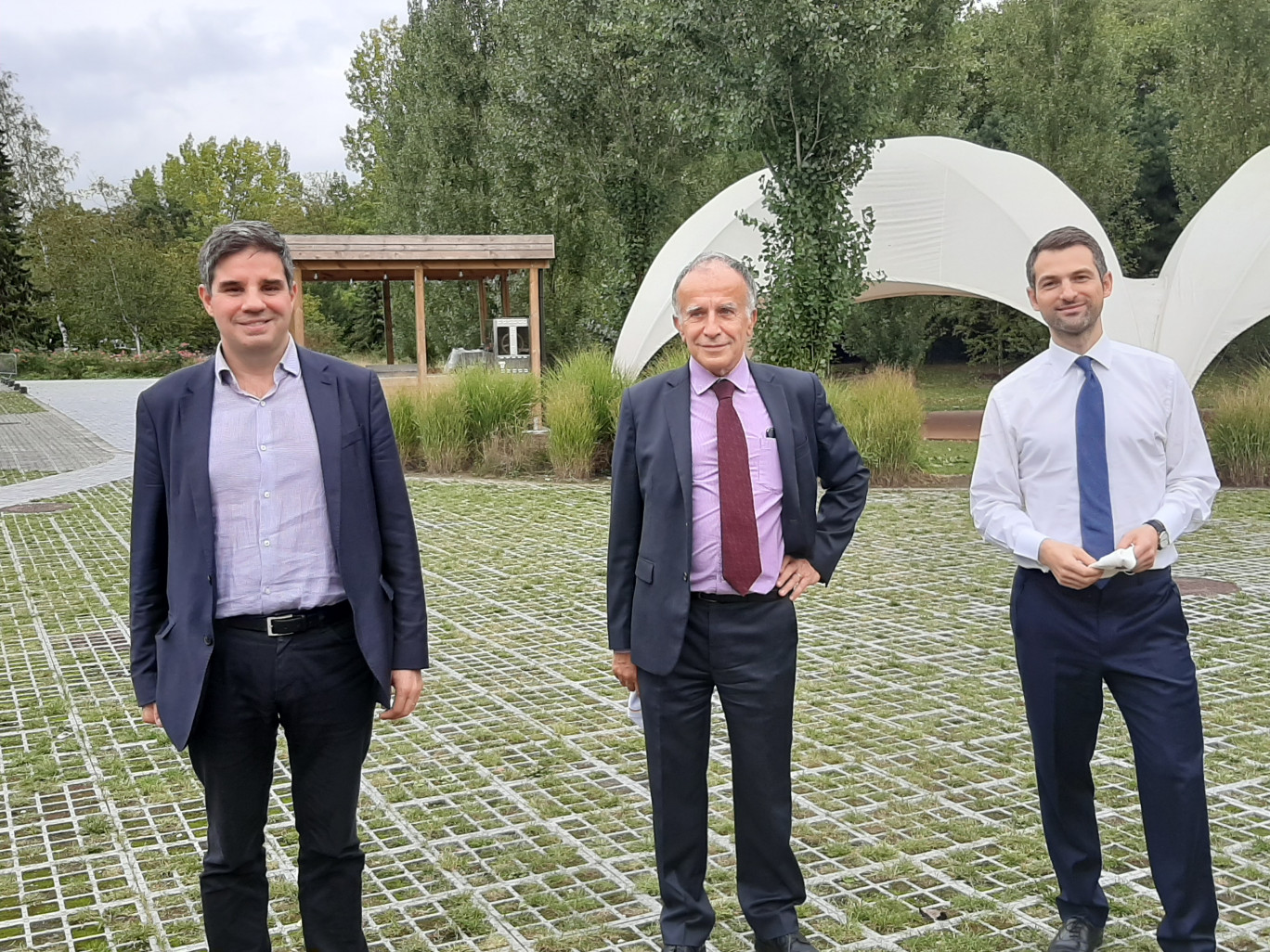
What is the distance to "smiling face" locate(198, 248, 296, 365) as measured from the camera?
2898mm

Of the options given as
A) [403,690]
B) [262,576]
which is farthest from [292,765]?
[262,576]

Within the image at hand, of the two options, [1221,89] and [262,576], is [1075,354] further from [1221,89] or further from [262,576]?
[1221,89]

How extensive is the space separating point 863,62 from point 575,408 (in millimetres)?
5837

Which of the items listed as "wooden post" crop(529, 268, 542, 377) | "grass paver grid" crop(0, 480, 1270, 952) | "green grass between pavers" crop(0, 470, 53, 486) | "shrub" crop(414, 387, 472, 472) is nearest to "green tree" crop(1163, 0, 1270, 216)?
"wooden post" crop(529, 268, 542, 377)

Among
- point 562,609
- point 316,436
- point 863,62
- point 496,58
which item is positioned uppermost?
point 496,58

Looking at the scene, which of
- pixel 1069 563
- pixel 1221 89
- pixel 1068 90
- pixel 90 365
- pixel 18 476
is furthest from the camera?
pixel 90 365

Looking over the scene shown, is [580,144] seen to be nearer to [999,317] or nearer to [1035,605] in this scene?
[999,317]

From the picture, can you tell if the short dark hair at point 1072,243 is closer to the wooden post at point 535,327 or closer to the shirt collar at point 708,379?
the shirt collar at point 708,379

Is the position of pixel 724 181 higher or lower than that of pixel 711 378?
higher

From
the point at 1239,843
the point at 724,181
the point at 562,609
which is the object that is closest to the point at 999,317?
the point at 724,181

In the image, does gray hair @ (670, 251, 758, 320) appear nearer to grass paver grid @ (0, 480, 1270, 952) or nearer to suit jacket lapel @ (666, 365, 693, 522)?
suit jacket lapel @ (666, 365, 693, 522)

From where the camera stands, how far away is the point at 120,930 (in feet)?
12.5

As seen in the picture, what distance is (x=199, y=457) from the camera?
2.96 m

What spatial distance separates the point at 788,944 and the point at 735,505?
1.25 meters
